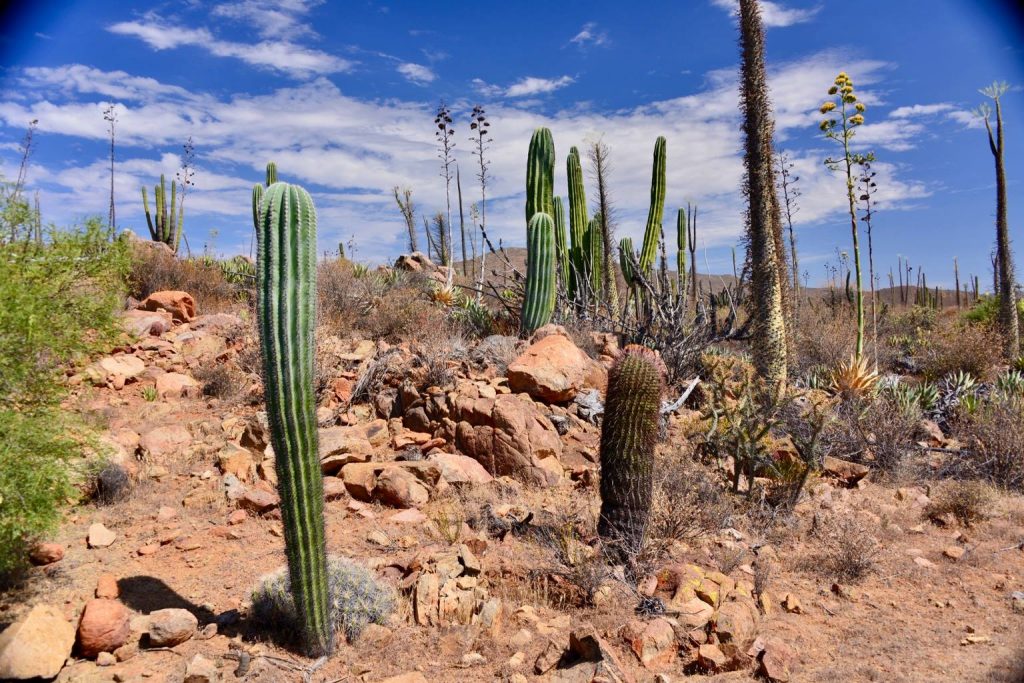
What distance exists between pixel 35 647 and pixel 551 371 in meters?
5.62

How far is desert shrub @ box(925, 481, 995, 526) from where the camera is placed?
656cm

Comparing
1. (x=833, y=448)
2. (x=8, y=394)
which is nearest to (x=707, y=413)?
(x=833, y=448)

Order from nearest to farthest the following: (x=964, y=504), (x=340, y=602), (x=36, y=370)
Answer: (x=340, y=602), (x=36, y=370), (x=964, y=504)

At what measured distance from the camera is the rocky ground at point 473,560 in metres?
4.01

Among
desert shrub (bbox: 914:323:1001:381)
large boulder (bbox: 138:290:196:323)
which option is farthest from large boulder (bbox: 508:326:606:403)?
desert shrub (bbox: 914:323:1001:381)

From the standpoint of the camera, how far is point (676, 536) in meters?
5.60

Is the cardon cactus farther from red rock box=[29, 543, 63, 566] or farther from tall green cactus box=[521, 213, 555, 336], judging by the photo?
tall green cactus box=[521, 213, 555, 336]

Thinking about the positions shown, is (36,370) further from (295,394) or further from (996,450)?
(996,450)

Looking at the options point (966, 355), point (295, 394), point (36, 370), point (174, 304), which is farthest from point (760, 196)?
point (174, 304)

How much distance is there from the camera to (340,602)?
4.31 metres

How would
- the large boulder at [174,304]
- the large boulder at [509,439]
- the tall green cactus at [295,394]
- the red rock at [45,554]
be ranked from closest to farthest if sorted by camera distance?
the tall green cactus at [295,394] → the red rock at [45,554] → the large boulder at [509,439] → the large boulder at [174,304]

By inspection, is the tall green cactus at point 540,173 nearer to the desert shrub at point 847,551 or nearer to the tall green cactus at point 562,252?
the tall green cactus at point 562,252

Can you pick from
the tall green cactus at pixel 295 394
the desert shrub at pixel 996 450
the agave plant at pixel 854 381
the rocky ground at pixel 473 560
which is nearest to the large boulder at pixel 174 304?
the rocky ground at pixel 473 560

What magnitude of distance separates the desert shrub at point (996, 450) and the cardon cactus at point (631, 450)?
4757 millimetres
